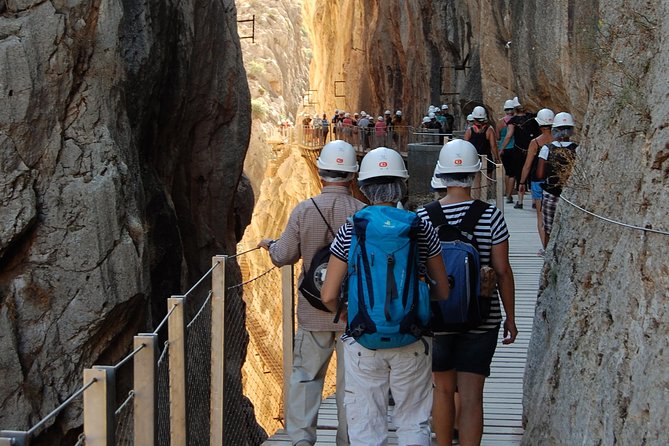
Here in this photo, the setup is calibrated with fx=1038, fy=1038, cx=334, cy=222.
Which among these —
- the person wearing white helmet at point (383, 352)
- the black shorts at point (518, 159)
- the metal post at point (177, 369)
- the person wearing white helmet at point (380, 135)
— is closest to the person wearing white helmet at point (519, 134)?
the black shorts at point (518, 159)

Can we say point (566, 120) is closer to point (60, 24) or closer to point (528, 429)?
point (528, 429)

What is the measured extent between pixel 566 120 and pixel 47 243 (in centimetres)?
515

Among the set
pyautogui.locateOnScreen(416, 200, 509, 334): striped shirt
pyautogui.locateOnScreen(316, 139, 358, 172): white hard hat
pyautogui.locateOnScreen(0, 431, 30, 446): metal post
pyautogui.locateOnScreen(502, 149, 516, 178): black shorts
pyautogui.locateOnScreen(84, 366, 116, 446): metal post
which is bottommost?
pyautogui.locateOnScreen(502, 149, 516, 178): black shorts

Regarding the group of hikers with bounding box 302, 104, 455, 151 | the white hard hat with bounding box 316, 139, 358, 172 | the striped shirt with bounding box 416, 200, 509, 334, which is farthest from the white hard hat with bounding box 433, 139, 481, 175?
the group of hikers with bounding box 302, 104, 455, 151

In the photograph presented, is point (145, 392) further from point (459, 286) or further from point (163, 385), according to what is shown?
point (459, 286)

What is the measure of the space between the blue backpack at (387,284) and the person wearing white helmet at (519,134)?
9.64 meters

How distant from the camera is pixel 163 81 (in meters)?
13.7

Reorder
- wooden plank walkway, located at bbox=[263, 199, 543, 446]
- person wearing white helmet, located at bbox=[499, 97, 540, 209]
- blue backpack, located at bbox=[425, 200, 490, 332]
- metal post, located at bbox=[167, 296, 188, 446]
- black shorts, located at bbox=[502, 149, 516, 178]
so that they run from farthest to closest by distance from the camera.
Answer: black shorts, located at bbox=[502, 149, 516, 178], person wearing white helmet, located at bbox=[499, 97, 540, 209], wooden plank walkway, located at bbox=[263, 199, 543, 446], metal post, located at bbox=[167, 296, 188, 446], blue backpack, located at bbox=[425, 200, 490, 332]

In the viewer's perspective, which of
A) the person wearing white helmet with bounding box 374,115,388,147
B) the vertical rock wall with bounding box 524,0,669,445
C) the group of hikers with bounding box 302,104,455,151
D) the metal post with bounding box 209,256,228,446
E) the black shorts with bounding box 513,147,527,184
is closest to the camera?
the vertical rock wall with bounding box 524,0,669,445

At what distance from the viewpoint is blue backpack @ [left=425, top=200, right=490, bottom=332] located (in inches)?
184

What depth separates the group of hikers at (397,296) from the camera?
4.16m

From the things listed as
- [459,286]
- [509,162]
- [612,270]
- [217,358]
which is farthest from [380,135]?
[612,270]

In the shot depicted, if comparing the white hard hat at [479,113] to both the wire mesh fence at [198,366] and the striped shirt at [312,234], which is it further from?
the striped shirt at [312,234]

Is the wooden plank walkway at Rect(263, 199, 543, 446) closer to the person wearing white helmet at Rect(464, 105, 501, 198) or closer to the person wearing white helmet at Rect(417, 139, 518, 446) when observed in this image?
the person wearing white helmet at Rect(417, 139, 518, 446)
